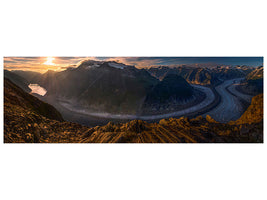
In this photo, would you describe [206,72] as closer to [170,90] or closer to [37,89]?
[170,90]

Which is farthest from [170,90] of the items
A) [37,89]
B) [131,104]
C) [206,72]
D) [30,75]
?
[30,75]

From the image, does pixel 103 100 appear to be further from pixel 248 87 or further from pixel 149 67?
pixel 248 87

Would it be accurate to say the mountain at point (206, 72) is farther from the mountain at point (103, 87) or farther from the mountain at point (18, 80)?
the mountain at point (18, 80)

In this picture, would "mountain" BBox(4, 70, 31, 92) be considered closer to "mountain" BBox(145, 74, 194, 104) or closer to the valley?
the valley

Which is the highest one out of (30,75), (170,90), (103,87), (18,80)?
(30,75)

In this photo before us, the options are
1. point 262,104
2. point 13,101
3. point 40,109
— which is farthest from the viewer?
point 40,109

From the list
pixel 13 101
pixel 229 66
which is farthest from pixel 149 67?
pixel 13 101

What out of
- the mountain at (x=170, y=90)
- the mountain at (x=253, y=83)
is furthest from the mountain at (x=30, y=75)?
the mountain at (x=253, y=83)
